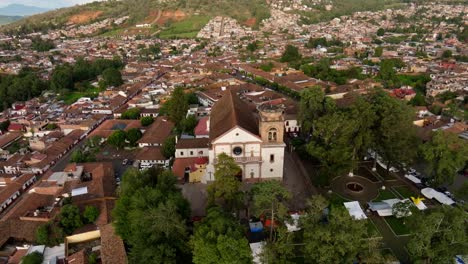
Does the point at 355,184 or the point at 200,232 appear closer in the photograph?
the point at 200,232

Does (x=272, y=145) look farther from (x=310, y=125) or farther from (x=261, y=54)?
(x=261, y=54)


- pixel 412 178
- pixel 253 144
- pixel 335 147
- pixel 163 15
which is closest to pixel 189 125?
pixel 253 144

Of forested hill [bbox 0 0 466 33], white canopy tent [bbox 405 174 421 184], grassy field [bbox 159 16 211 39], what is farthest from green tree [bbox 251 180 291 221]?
forested hill [bbox 0 0 466 33]

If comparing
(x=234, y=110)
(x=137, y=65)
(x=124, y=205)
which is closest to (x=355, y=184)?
(x=234, y=110)

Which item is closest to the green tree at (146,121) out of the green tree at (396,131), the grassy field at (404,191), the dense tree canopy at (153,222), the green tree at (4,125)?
the green tree at (4,125)

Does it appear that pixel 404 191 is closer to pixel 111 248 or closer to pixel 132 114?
pixel 111 248
